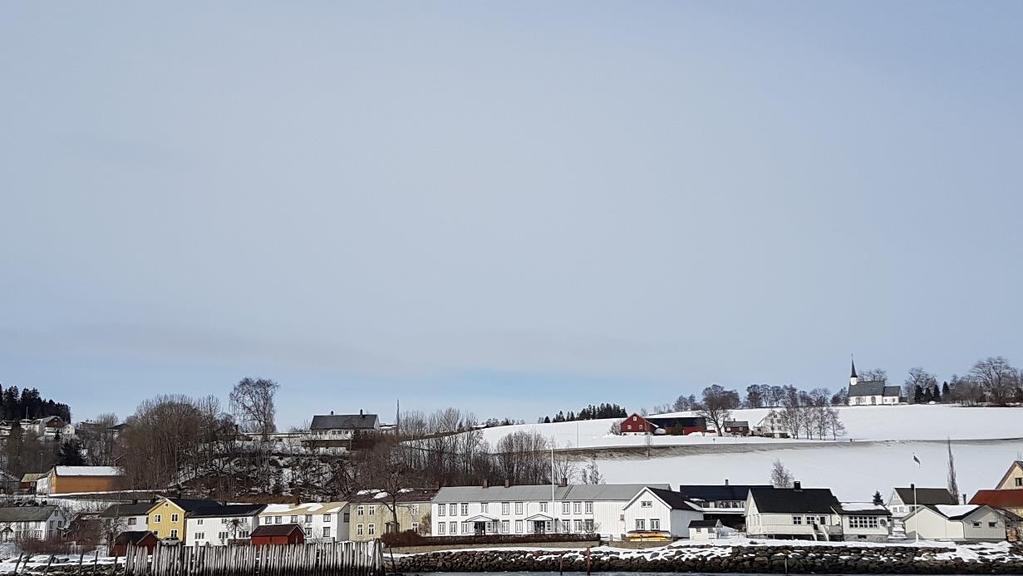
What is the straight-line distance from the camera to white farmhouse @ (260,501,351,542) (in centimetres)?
6919

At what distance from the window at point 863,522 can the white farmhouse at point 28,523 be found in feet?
175

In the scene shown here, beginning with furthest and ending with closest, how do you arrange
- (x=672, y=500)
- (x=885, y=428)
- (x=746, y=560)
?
(x=885, y=428) → (x=672, y=500) → (x=746, y=560)

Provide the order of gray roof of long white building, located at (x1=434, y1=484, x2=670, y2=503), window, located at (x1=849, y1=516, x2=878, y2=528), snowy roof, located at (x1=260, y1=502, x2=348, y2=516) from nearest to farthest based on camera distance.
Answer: window, located at (x1=849, y1=516, x2=878, y2=528)
gray roof of long white building, located at (x1=434, y1=484, x2=670, y2=503)
snowy roof, located at (x1=260, y1=502, x2=348, y2=516)

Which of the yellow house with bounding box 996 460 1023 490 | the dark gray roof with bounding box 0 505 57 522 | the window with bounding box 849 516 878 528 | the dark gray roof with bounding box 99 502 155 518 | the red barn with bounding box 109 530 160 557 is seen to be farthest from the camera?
the dark gray roof with bounding box 99 502 155 518

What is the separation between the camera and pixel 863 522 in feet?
209

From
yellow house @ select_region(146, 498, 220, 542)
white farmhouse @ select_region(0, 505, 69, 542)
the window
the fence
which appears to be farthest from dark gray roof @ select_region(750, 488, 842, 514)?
white farmhouse @ select_region(0, 505, 69, 542)

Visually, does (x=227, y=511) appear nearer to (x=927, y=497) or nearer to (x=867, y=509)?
(x=867, y=509)

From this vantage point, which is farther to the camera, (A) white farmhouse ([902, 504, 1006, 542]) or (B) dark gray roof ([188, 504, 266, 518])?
(B) dark gray roof ([188, 504, 266, 518])

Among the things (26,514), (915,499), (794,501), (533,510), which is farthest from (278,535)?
(915,499)

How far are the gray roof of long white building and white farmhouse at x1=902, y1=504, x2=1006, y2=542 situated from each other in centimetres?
1705

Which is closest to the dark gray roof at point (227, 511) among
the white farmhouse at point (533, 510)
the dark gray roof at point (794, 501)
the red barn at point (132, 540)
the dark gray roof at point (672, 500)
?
the red barn at point (132, 540)

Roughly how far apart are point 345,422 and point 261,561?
9158 cm

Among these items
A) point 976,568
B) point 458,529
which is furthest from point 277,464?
point 976,568

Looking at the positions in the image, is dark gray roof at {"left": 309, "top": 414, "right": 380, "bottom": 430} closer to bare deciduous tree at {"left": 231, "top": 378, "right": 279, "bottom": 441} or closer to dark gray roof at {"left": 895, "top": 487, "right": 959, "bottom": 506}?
bare deciduous tree at {"left": 231, "top": 378, "right": 279, "bottom": 441}
